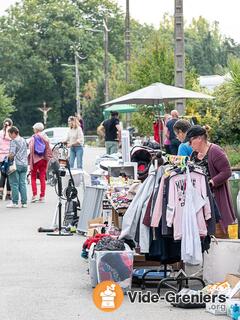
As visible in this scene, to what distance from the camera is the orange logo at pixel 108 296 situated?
980 cm

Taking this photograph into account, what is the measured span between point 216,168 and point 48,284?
2.27m

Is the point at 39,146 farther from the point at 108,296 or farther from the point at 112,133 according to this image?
the point at 108,296

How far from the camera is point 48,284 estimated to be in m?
11.1

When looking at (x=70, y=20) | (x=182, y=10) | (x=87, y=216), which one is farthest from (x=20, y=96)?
(x=87, y=216)

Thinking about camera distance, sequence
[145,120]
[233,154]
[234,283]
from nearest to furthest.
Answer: [234,283], [233,154], [145,120]

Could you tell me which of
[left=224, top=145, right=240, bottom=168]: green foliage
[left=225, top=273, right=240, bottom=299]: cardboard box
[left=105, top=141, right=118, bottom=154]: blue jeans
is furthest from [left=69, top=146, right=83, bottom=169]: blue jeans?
[left=225, top=273, right=240, bottom=299]: cardboard box

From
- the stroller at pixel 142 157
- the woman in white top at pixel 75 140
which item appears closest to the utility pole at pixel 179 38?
the woman in white top at pixel 75 140

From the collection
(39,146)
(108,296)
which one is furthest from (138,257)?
(39,146)

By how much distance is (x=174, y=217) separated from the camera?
10141mm

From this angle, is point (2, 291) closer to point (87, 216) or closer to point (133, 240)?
point (133, 240)

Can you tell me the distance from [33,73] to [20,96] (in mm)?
2917

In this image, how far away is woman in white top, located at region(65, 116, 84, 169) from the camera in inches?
996

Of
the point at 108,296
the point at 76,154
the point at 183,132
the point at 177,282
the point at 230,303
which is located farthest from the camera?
the point at 76,154

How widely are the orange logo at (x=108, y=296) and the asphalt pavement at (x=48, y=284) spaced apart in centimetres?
7
